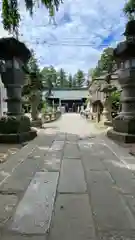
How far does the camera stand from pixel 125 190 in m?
2.14

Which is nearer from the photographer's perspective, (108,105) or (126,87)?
(126,87)

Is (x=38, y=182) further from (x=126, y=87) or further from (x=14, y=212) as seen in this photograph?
(x=126, y=87)

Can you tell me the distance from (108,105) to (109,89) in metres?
0.99

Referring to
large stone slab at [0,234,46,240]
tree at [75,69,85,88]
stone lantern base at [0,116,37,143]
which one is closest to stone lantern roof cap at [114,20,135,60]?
stone lantern base at [0,116,37,143]

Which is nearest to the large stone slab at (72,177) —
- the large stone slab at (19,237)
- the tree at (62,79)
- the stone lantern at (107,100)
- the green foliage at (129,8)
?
the large stone slab at (19,237)

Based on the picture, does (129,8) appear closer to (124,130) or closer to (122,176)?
(124,130)

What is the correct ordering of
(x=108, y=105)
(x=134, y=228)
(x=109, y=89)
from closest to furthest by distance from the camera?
(x=134, y=228), (x=109, y=89), (x=108, y=105)

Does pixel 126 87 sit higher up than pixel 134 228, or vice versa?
pixel 126 87

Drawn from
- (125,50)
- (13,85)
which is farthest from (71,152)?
(125,50)

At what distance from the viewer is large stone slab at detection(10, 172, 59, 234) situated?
1486 mm

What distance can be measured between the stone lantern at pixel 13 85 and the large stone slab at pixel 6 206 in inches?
113

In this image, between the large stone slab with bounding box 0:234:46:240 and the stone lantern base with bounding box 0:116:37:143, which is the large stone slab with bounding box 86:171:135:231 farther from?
the stone lantern base with bounding box 0:116:37:143

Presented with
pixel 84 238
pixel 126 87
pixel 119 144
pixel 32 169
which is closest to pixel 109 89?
pixel 126 87

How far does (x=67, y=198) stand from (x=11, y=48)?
3633 millimetres
